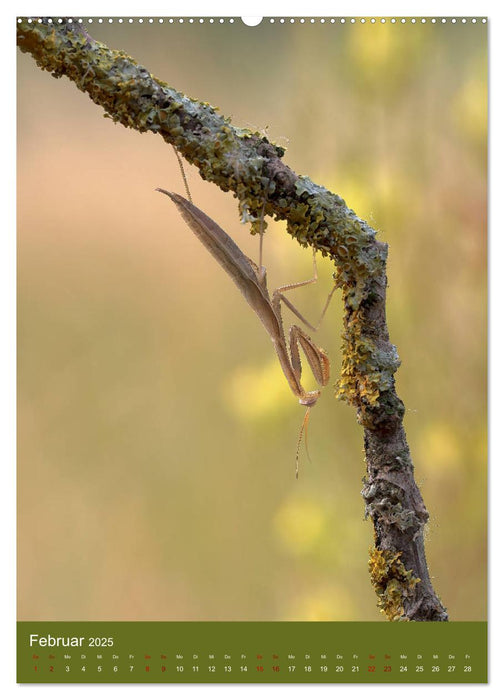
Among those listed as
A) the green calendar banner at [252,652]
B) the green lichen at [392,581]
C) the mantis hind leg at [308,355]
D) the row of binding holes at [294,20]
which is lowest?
the green calendar banner at [252,652]

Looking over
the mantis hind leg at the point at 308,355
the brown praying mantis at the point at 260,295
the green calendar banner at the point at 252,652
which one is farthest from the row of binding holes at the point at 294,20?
the green calendar banner at the point at 252,652

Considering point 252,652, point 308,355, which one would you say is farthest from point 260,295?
point 252,652

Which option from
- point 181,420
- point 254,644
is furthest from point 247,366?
point 254,644

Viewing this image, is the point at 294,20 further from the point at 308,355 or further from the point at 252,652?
the point at 252,652

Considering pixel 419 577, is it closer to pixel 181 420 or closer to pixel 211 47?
pixel 181 420

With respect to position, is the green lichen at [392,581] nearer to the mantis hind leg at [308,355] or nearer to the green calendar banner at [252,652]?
the green calendar banner at [252,652]
